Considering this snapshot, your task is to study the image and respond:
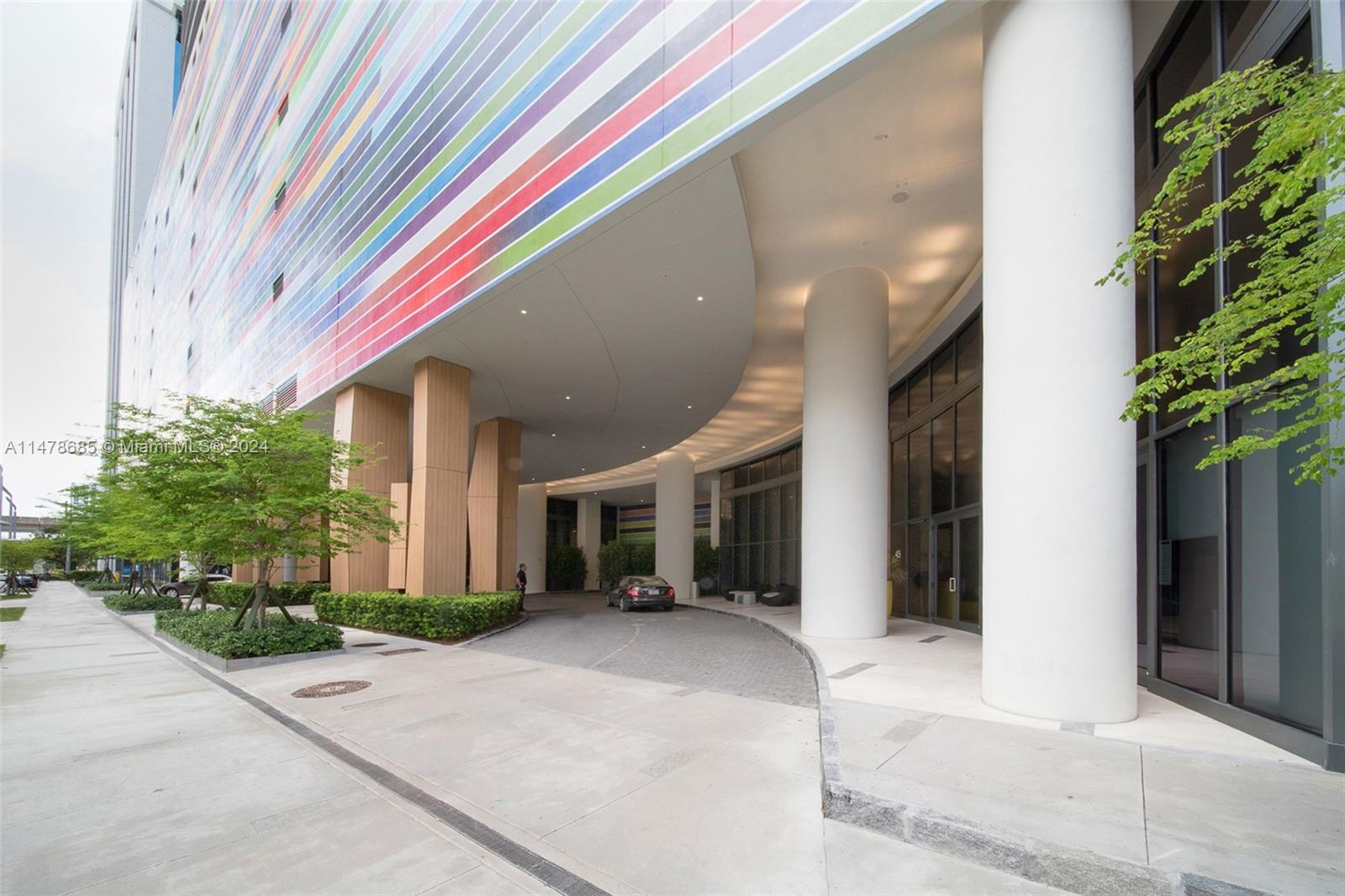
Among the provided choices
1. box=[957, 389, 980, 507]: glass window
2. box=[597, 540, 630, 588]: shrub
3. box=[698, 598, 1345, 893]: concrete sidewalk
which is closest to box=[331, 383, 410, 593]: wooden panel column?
box=[957, 389, 980, 507]: glass window

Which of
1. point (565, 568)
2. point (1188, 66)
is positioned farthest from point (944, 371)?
point (565, 568)

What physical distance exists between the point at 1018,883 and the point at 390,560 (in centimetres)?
1823

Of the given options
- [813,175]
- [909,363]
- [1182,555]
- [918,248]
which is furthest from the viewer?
[909,363]

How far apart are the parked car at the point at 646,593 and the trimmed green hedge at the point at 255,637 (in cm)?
1218

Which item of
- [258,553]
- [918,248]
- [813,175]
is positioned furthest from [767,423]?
[258,553]

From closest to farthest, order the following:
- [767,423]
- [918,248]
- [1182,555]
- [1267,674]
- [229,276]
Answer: [1267,674]
[1182,555]
[918,248]
[767,423]
[229,276]

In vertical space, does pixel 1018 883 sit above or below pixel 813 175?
below

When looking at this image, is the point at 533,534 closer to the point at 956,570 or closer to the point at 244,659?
the point at 244,659

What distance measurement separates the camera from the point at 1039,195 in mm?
7277

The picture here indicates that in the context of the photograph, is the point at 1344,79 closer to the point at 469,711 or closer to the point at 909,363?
the point at 469,711

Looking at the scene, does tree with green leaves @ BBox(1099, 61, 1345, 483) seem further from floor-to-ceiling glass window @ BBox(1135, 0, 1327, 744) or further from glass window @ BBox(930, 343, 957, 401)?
glass window @ BBox(930, 343, 957, 401)

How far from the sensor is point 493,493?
24.8 m

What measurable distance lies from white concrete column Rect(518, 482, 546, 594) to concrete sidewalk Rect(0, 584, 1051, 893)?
3038 cm

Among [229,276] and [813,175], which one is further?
[229,276]
